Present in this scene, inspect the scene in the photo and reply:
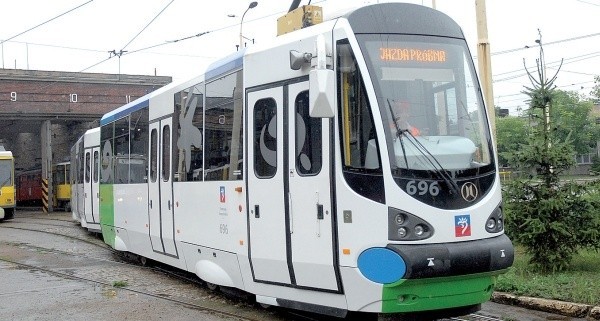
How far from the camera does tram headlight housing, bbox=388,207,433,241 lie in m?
6.57

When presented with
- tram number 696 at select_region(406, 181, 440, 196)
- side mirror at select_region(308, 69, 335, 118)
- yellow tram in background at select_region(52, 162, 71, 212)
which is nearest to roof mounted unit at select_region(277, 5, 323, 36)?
side mirror at select_region(308, 69, 335, 118)

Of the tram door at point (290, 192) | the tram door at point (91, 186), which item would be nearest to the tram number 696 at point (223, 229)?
the tram door at point (290, 192)

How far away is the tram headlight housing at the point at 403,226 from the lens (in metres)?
6.57

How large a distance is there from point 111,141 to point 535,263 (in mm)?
9154

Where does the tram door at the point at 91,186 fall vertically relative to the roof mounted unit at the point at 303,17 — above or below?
below

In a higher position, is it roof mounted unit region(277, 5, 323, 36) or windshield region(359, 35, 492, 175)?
roof mounted unit region(277, 5, 323, 36)

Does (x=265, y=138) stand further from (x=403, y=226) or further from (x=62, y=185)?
(x=62, y=185)

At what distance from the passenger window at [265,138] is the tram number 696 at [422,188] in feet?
5.80

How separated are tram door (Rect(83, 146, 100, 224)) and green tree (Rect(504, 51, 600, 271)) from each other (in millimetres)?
11772

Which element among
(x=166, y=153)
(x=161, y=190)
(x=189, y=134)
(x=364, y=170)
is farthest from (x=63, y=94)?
(x=364, y=170)

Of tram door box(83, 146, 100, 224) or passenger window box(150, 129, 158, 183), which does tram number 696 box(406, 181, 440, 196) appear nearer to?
passenger window box(150, 129, 158, 183)

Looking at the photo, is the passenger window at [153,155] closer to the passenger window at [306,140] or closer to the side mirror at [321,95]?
the passenger window at [306,140]

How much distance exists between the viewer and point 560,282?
927cm

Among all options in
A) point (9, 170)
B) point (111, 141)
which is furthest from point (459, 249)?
point (9, 170)
